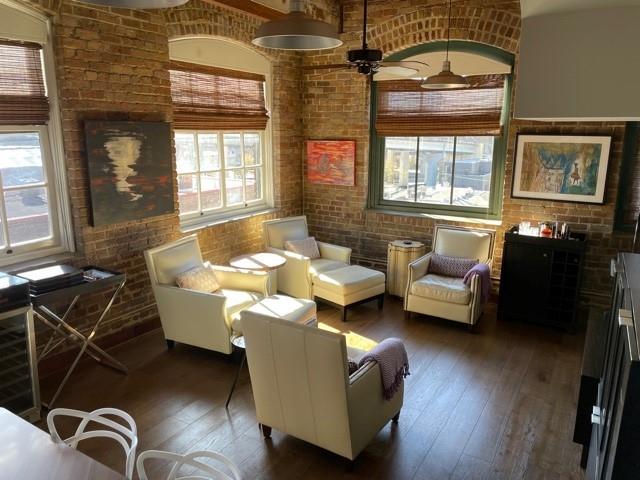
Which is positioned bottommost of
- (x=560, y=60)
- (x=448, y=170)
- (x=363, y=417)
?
(x=363, y=417)

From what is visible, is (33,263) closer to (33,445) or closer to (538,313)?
(33,445)

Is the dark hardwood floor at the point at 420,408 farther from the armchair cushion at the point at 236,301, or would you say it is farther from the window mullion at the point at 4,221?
the window mullion at the point at 4,221

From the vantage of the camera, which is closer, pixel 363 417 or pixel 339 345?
pixel 339 345

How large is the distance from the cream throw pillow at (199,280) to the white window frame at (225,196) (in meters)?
0.79

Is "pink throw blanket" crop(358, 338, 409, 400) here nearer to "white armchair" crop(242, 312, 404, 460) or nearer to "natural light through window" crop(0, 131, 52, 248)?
"white armchair" crop(242, 312, 404, 460)

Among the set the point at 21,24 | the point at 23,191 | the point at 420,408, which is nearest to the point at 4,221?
the point at 23,191

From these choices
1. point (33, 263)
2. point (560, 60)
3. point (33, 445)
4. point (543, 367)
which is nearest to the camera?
point (560, 60)

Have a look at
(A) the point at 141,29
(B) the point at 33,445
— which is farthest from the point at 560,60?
(A) the point at 141,29

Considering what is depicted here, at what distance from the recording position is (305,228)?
6.22m

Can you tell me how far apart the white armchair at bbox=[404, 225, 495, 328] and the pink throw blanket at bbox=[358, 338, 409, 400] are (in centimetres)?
198

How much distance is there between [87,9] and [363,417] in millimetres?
3748

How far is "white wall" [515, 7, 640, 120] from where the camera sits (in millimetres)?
658

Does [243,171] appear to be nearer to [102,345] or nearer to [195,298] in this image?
[195,298]

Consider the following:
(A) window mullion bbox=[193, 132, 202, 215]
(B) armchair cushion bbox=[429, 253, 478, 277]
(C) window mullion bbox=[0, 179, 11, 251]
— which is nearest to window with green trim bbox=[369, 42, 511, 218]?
(B) armchair cushion bbox=[429, 253, 478, 277]
